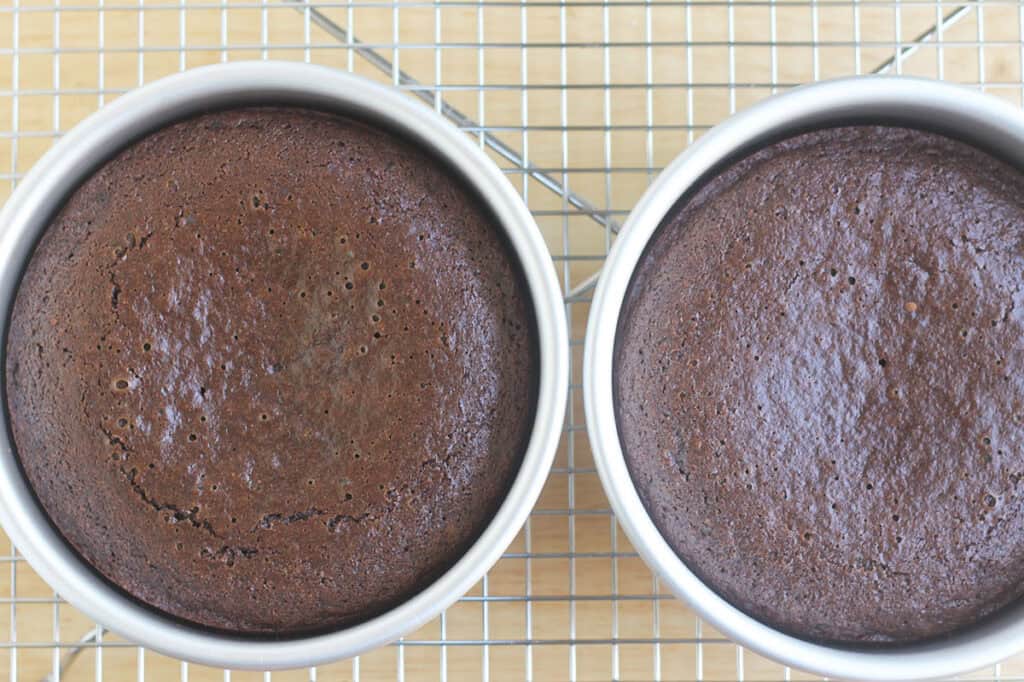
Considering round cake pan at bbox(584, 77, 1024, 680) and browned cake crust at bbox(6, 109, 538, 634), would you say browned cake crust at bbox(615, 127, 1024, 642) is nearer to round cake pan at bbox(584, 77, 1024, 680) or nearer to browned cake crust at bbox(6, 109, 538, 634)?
round cake pan at bbox(584, 77, 1024, 680)

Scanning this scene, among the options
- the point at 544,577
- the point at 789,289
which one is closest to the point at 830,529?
the point at 789,289

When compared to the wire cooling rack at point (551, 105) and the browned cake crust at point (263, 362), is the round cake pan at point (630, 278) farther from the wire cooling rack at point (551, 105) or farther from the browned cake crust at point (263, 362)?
the wire cooling rack at point (551, 105)

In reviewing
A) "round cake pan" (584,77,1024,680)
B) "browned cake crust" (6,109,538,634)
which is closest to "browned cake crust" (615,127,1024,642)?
"round cake pan" (584,77,1024,680)

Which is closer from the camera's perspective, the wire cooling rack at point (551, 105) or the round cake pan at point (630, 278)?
the round cake pan at point (630, 278)

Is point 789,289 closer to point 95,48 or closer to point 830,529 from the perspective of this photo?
point 830,529

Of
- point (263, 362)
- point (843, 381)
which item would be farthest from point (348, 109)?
point (843, 381)

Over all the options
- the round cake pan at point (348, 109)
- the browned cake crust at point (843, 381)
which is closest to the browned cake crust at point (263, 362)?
the round cake pan at point (348, 109)
